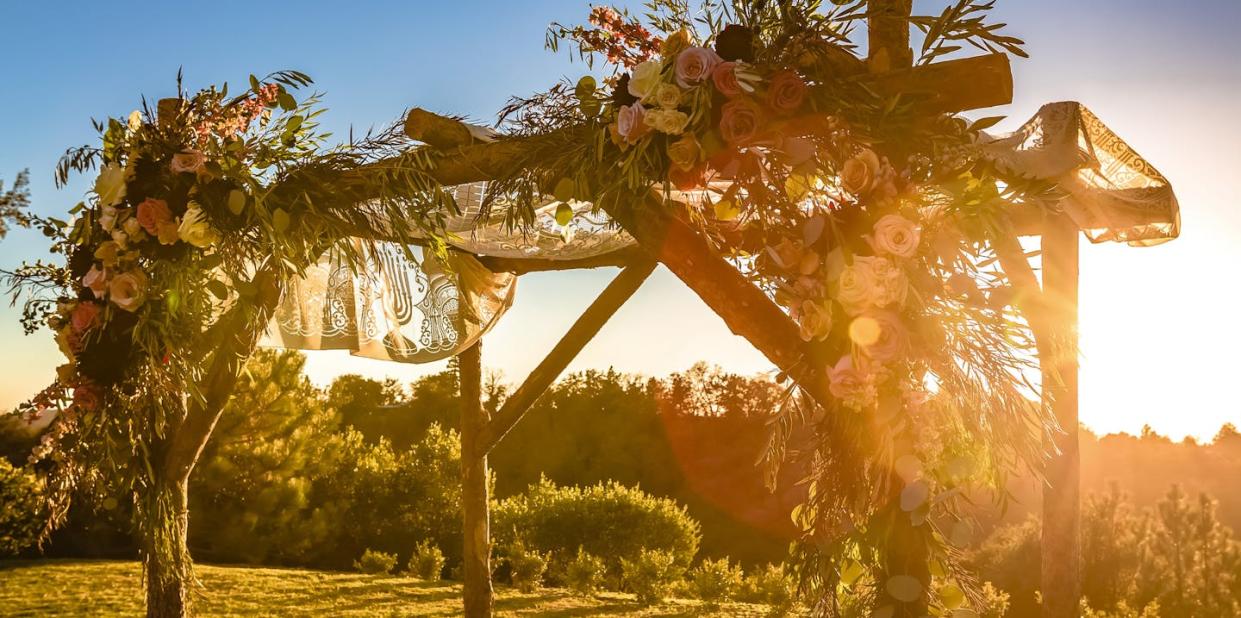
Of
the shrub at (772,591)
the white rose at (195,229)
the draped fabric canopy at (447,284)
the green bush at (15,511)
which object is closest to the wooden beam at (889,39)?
the draped fabric canopy at (447,284)

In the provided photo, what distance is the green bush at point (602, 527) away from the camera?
10734mm

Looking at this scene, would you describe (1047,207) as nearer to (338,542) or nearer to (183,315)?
(183,315)

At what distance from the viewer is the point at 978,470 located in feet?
7.33

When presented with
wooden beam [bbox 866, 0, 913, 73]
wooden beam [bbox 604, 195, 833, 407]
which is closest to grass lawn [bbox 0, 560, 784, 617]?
wooden beam [bbox 604, 195, 833, 407]

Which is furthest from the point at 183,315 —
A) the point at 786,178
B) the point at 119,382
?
the point at 786,178

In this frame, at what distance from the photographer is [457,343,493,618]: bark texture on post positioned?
18.6 feet

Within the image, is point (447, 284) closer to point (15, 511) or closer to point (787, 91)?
point (787, 91)

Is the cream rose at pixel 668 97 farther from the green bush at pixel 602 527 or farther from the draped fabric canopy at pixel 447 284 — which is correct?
the green bush at pixel 602 527

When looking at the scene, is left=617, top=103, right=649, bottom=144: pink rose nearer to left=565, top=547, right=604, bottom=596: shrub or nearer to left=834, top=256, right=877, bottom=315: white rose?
left=834, top=256, right=877, bottom=315: white rose

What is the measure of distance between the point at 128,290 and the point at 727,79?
6.69 ft

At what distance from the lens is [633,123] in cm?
239

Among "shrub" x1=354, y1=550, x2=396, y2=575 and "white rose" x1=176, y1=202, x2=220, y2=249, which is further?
"shrub" x1=354, y1=550, x2=396, y2=575

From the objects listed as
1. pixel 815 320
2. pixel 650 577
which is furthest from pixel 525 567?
pixel 815 320

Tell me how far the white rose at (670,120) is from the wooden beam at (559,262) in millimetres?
2778
